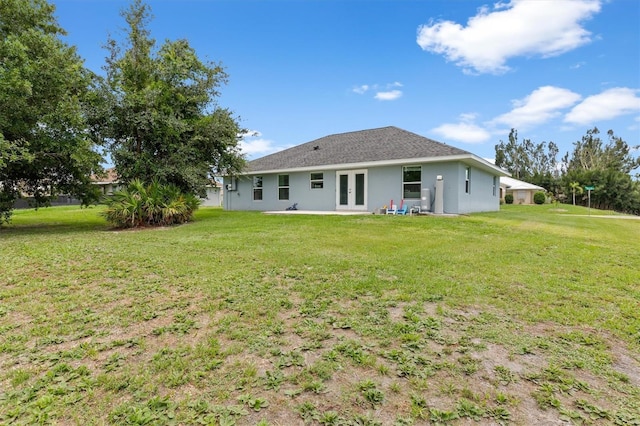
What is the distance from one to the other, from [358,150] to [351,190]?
218 cm

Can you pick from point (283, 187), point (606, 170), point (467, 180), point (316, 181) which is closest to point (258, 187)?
point (283, 187)

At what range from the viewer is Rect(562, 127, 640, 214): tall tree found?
105 feet

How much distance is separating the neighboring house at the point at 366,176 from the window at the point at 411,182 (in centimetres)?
4

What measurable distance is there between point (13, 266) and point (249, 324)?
4.68m

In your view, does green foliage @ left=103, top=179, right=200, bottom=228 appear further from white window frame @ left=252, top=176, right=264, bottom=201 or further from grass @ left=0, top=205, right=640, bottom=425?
white window frame @ left=252, top=176, right=264, bottom=201

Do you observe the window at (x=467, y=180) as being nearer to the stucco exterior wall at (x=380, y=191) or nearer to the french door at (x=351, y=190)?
the stucco exterior wall at (x=380, y=191)

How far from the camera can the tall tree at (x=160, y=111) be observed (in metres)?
11.5

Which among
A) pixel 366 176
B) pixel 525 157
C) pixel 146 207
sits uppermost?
pixel 525 157

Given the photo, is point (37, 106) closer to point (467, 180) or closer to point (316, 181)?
point (316, 181)

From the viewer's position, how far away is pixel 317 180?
1647cm

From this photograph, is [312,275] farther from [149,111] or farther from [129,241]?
[149,111]

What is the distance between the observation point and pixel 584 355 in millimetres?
2523

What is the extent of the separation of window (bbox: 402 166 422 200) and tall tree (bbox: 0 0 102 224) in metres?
11.5

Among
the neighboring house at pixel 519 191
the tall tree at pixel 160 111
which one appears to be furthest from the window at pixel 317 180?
the neighboring house at pixel 519 191
